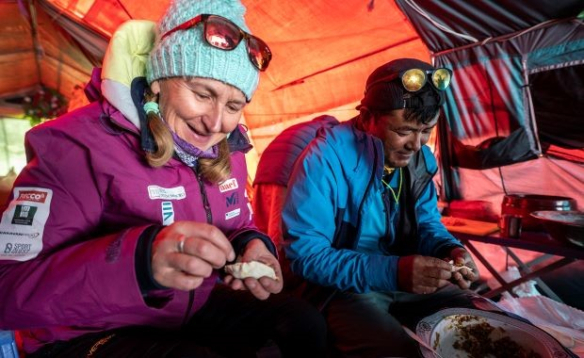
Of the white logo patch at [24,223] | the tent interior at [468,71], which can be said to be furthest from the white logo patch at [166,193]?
the tent interior at [468,71]

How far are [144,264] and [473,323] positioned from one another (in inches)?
49.6

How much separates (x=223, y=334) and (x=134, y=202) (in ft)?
2.47

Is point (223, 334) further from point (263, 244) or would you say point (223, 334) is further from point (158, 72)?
point (158, 72)

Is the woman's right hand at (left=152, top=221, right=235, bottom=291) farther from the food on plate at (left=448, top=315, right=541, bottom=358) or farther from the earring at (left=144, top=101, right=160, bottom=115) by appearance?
the food on plate at (left=448, top=315, right=541, bottom=358)

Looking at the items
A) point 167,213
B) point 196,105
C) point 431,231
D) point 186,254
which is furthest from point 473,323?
point 196,105

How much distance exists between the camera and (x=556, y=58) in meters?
2.90

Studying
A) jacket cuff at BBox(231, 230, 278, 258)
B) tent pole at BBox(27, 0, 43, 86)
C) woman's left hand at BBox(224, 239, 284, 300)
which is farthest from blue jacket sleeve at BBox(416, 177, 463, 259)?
tent pole at BBox(27, 0, 43, 86)

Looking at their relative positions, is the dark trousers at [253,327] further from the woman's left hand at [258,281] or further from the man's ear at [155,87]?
the man's ear at [155,87]

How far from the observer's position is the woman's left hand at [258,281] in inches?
45.6

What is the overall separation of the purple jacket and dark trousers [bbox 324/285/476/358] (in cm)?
68

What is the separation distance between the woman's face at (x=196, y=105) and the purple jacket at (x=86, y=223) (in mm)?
165

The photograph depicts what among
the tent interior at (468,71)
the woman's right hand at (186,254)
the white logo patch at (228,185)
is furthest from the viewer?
the tent interior at (468,71)

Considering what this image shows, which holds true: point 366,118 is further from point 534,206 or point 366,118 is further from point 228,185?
point 534,206

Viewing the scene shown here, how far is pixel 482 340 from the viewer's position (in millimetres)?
1291
